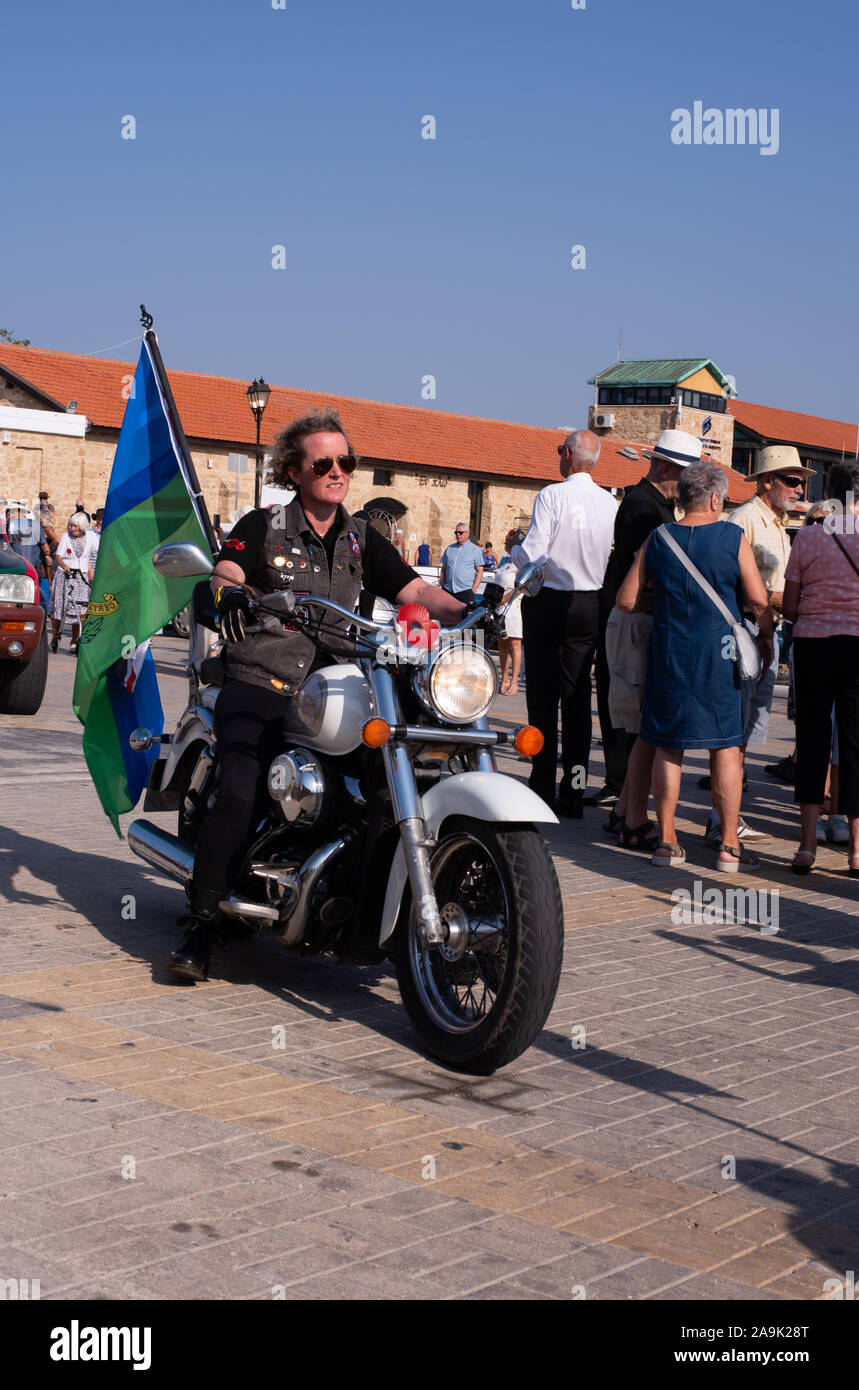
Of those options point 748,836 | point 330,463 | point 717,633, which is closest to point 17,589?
point 748,836

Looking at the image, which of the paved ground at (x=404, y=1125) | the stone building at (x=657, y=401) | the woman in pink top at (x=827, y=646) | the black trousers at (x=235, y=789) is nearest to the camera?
the paved ground at (x=404, y=1125)

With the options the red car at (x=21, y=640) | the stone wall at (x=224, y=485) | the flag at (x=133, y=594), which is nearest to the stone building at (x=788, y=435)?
the stone wall at (x=224, y=485)

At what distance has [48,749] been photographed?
36.6ft

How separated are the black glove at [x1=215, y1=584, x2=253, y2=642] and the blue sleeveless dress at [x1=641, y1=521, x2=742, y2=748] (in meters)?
3.80

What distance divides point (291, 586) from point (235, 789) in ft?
2.32

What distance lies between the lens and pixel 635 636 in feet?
28.9

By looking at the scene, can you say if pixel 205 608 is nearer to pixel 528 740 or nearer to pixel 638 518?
pixel 528 740

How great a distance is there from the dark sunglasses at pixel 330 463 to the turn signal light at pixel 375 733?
4.04ft

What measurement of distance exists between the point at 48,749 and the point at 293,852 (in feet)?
21.1

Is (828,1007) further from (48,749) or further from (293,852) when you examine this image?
(48,749)

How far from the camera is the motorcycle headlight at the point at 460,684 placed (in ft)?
15.1

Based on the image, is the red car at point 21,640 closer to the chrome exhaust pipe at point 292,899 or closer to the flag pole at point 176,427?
the flag pole at point 176,427

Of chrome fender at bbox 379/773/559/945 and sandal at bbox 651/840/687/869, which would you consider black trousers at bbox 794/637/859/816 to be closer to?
sandal at bbox 651/840/687/869
